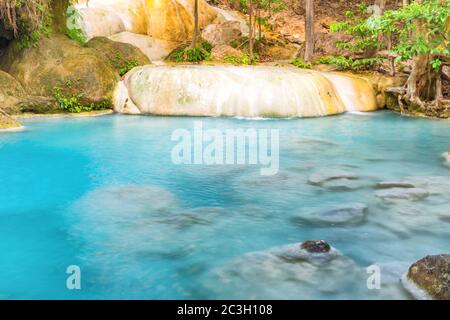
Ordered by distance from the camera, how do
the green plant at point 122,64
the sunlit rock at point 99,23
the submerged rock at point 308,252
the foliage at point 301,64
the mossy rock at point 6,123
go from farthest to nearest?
the sunlit rock at point 99,23
the foliage at point 301,64
the green plant at point 122,64
the mossy rock at point 6,123
the submerged rock at point 308,252

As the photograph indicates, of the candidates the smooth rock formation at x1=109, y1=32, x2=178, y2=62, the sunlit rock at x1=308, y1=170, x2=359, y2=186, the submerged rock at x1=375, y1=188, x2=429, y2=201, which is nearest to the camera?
the submerged rock at x1=375, y1=188, x2=429, y2=201

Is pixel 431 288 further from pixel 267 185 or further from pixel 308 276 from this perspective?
pixel 267 185

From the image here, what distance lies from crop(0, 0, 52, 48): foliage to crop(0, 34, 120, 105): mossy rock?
222 millimetres

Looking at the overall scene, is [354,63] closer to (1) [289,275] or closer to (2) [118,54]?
(2) [118,54]

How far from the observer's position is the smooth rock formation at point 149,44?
18.9 metres

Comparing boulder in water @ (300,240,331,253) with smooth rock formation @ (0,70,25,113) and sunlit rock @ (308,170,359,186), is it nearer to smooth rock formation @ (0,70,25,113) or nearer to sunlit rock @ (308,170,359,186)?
sunlit rock @ (308,170,359,186)

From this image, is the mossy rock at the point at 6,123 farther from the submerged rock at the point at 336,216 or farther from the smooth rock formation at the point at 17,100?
the submerged rock at the point at 336,216

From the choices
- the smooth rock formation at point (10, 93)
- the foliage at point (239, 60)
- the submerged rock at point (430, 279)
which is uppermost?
the foliage at point (239, 60)

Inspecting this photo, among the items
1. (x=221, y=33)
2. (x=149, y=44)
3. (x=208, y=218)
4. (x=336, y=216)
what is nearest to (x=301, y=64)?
(x=221, y=33)

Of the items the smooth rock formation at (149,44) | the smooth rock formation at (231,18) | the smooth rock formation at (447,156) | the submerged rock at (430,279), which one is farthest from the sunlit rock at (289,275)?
the smooth rock formation at (231,18)

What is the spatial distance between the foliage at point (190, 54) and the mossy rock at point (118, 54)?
230cm

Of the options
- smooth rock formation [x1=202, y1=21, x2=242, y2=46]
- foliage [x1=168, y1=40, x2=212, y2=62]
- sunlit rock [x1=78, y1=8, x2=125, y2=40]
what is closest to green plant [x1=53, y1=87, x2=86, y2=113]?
foliage [x1=168, y1=40, x2=212, y2=62]

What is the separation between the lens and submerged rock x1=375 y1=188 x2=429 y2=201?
5.80 meters
